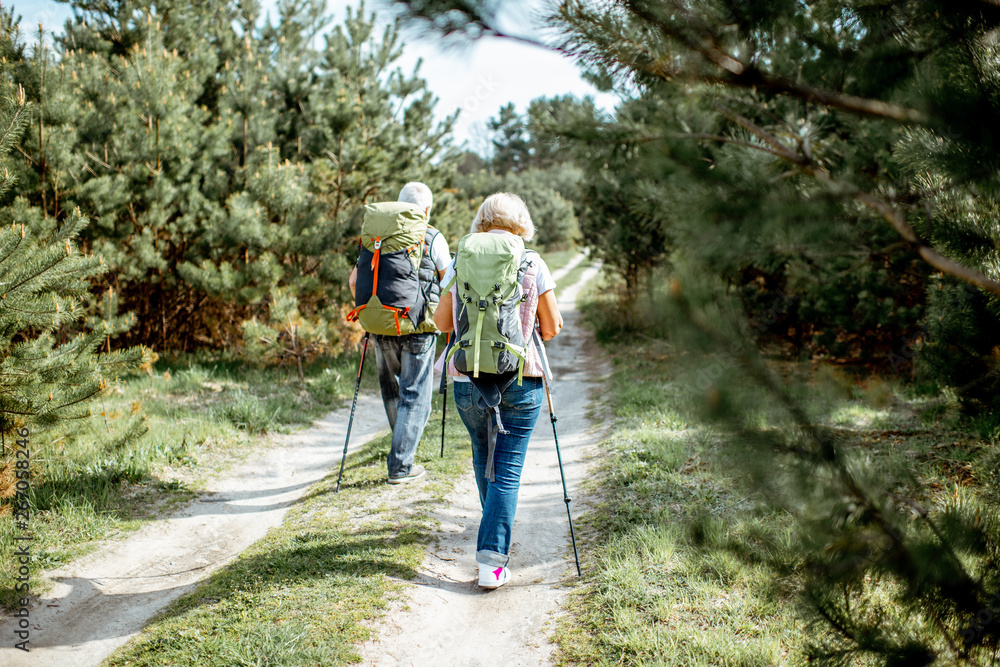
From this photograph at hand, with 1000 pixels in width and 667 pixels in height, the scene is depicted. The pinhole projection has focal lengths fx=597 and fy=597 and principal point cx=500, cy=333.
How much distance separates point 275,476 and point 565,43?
469cm

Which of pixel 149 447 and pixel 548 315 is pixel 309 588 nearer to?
pixel 548 315

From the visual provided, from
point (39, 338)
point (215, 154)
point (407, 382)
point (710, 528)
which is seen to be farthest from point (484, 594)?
point (215, 154)

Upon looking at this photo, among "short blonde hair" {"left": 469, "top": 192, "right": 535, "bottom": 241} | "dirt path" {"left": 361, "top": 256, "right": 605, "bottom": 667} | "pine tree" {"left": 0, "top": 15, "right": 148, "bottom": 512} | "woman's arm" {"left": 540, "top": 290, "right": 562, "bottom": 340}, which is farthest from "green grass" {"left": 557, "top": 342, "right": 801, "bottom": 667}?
"pine tree" {"left": 0, "top": 15, "right": 148, "bottom": 512}

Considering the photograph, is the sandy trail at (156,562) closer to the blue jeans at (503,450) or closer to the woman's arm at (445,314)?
the blue jeans at (503,450)

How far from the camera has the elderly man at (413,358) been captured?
4676 millimetres

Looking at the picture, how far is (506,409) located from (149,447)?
11.9ft

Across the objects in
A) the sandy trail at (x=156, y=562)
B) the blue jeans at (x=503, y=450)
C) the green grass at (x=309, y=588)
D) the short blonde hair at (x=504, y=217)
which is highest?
the short blonde hair at (x=504, y=217)

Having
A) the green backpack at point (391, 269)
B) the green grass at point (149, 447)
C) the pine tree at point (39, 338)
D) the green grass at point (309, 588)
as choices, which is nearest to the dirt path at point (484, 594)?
the green grass at point (309, 588)

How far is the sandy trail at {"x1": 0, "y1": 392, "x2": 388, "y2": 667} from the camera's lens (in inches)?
119

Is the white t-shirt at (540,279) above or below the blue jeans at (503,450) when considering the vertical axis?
above

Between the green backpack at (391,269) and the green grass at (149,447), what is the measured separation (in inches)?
85.0

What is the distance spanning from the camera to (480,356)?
3186 millimetres

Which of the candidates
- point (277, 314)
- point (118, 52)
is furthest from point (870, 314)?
point (118, 52)

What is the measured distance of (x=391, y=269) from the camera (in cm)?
452
